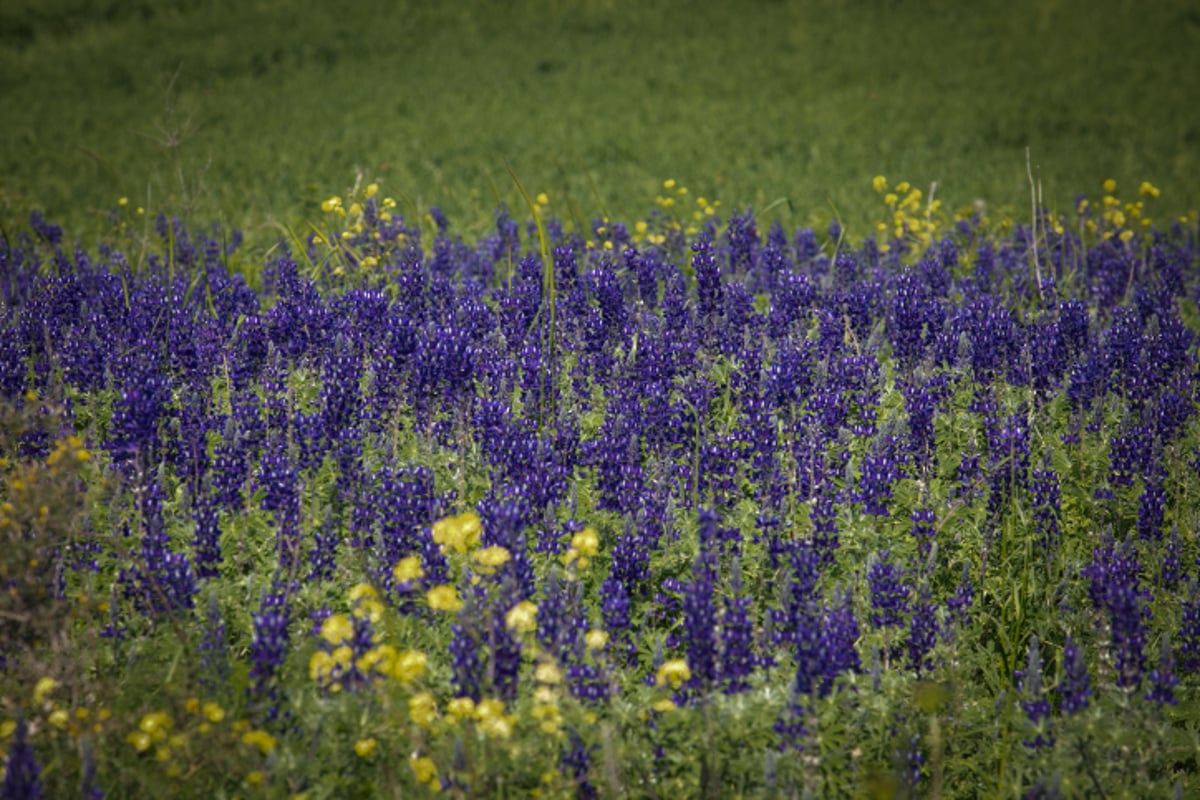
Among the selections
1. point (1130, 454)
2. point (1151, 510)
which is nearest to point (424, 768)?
point (1151, 510)

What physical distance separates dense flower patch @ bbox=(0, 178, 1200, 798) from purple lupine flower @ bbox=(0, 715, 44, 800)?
0.01 metres

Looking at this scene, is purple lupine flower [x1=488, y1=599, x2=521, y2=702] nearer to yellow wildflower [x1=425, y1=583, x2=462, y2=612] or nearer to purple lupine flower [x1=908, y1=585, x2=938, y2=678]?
yellow wildflower [x1=425, y1=583, x2=462, y2=612]

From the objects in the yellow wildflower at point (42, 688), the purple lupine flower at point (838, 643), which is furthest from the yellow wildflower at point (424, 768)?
the purple lupine flower at point (838, 643)

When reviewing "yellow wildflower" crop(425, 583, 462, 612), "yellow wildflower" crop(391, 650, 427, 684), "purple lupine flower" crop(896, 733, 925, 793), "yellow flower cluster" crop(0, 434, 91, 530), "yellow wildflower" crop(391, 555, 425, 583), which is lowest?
"purple lupine flower" crop(896, 733, 925, 793)

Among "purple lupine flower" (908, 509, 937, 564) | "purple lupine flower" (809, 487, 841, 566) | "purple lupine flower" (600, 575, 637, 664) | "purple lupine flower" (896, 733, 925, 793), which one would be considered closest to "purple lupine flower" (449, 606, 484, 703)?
"purple lupine flower" (600, 575, 637, 664)

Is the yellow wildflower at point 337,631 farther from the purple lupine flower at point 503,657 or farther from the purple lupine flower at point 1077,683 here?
the purple lupine flower at point 1077,683

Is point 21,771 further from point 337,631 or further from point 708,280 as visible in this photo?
point 708,280

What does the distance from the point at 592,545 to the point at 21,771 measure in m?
1.98

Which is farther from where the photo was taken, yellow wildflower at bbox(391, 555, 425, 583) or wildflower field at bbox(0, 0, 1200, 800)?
→ yellow wildflower at bbox(391, 555, 425, 583)

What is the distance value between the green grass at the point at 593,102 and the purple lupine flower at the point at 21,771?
9.04m

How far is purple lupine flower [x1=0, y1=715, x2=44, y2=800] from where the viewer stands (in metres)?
3.01

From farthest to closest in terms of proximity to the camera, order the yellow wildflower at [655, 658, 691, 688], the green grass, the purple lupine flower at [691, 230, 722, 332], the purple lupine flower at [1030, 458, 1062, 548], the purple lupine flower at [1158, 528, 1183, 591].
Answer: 1. the green grass
2. the purple lupine flower at [691, 230, 722, 332]
3. the purple lupine flower at [1030, 458, 1062, 548]
4. the purple lupine flower at [1158, 528, 1183, 591]
5. the yellow wildflower at [655, 658, 691, 688]

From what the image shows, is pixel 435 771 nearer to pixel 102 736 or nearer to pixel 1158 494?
pixel 102 736

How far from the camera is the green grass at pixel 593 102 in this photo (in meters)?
16.9
